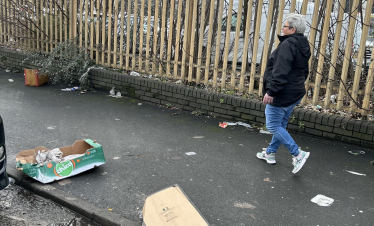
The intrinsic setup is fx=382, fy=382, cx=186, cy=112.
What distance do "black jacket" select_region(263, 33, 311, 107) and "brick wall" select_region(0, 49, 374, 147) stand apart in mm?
1489

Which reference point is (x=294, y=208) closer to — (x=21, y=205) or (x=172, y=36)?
(x=21, y=205)

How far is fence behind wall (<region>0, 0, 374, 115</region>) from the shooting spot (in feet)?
18.3

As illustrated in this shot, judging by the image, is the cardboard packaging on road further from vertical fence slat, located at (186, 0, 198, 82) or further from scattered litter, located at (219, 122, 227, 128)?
scattered litter, located at (219, 122, 227, 128)

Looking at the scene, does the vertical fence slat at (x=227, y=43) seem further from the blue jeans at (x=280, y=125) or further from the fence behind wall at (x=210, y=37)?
the blue jeans at (x=280, y=125)

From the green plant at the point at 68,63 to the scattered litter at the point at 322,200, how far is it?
5661 mm

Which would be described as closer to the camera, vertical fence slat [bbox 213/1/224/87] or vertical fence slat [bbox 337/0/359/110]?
vertical fence slat [bbox 337/0/359/110]

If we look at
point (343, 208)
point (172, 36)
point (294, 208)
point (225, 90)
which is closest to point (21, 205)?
point (294, 208)

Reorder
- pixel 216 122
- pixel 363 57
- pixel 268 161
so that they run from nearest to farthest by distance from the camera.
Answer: pixel 268 161
pixel 363 57
pixel 216 122

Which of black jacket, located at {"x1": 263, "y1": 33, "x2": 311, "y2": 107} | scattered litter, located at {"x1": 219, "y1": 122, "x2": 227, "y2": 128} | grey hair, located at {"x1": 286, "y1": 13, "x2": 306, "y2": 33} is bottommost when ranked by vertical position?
scattered litter, located at {"x1": 219, "y1": 122, "x2": 227, "y2": 128}

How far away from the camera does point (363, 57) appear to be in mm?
5391

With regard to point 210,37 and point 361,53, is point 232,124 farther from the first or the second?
point 361,53

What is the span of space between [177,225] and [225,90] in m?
3.96

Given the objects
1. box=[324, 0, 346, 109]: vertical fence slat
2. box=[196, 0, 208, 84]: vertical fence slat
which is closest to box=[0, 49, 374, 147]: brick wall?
box=[196, 0, 208, 84]: vertical fence slat

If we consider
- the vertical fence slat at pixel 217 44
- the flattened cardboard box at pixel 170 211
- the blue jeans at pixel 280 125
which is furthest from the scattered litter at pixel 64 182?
the vertical fence slat at pixel 217 44
